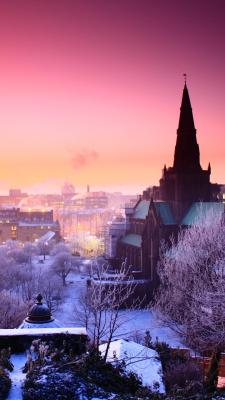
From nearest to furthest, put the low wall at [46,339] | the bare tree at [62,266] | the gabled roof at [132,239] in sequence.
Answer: the low wall at [46,339] → the gabled roof at [132,239] → the bare tree at [62,266]

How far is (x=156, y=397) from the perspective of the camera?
948cm

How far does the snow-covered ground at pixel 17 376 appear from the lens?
9.49 m

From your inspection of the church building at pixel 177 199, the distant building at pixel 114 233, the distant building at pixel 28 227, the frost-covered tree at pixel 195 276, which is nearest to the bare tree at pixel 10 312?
the frost-covered tree at pixel 195 276

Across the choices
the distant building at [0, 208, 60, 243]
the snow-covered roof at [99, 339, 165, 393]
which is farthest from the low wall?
the distant building at [0, 208, 60, 243]

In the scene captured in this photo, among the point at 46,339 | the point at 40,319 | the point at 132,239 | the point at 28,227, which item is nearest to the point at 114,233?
the point at 132,239

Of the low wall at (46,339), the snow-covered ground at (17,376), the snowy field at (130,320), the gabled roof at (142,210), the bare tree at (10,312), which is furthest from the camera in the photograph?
the gabled roof at (142,210)

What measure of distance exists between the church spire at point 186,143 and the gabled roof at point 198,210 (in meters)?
4.79

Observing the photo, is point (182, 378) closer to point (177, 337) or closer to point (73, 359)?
point (73, 359)

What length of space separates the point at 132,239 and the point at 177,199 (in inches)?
346

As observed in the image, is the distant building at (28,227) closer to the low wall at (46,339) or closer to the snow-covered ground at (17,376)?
the low wall at (46,339)

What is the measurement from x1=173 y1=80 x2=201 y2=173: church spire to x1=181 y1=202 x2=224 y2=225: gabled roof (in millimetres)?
4786

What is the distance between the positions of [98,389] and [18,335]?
4764 millimetres

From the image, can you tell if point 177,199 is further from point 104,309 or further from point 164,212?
point 104,309

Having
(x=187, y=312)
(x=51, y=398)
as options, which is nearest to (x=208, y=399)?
(x=51, y=398)
